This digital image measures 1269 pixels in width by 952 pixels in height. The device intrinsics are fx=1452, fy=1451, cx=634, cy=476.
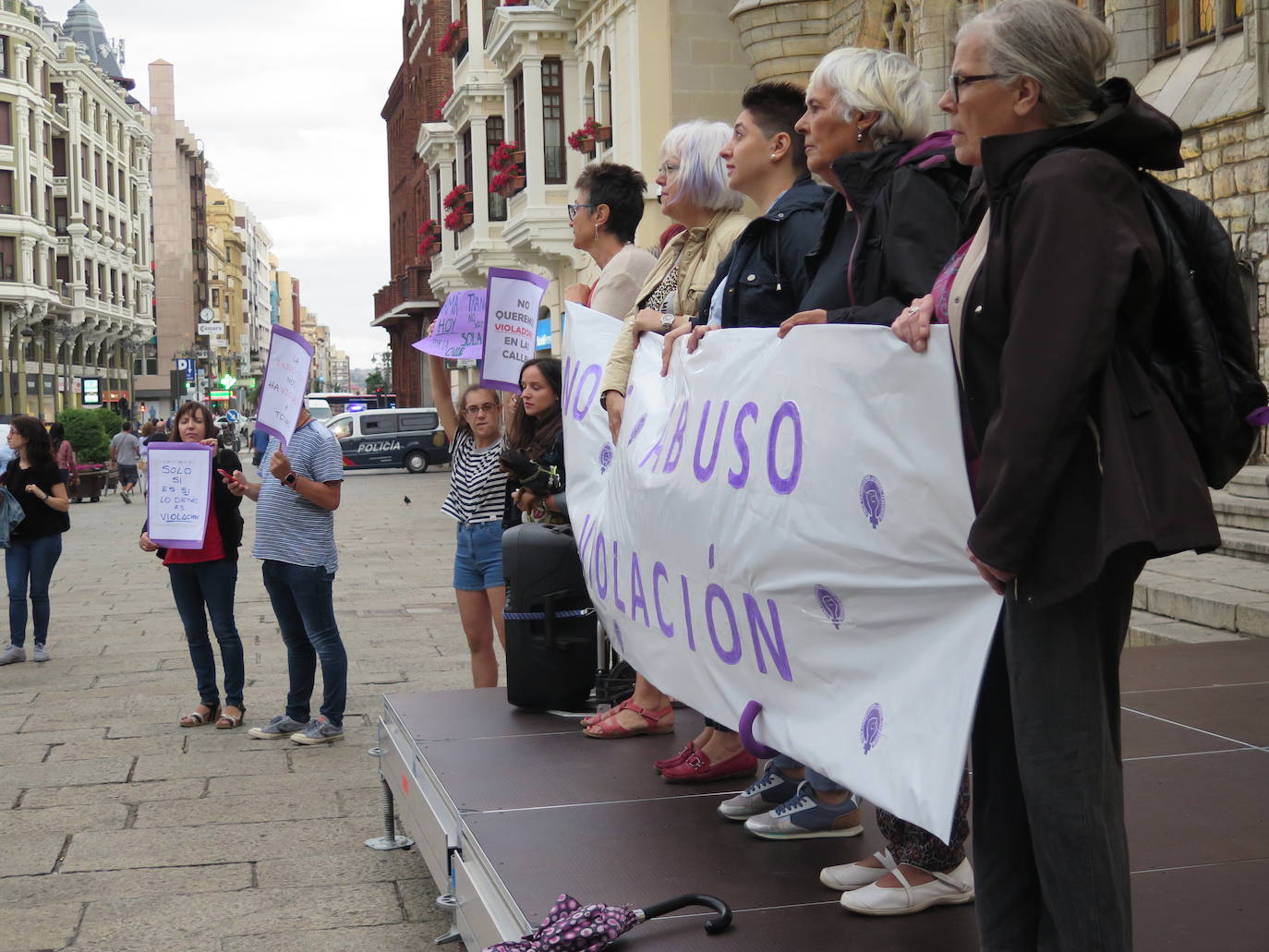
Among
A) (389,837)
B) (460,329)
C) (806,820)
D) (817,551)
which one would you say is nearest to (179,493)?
(460,329)

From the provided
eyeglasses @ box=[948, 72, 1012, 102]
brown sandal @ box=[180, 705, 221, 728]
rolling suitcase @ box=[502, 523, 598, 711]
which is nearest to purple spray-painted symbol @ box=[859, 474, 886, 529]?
eyeglasses @ box=[948, 72, 1012, 102]

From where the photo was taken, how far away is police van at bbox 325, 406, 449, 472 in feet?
148

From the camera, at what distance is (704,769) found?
462 centimetres

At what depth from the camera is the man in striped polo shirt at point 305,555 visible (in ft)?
24.2

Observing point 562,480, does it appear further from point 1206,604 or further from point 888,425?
point 1206,604

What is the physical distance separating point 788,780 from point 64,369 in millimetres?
85348

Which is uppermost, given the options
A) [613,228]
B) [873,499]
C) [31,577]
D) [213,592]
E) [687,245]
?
[613,228]

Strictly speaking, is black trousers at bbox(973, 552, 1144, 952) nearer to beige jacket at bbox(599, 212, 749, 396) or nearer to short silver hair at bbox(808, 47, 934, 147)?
short silver hair at bbox(808, 47, 934, 147)

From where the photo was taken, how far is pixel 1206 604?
873 cm

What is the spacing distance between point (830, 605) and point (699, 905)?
2.82 feet

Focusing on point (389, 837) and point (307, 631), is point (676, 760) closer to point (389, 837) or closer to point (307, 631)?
point (389, 837)

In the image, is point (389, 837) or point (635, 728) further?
point (389, 837)

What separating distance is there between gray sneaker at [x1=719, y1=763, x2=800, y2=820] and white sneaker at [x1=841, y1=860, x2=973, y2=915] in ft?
2.30

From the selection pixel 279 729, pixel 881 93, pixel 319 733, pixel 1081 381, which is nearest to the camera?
pixel 1081 381
